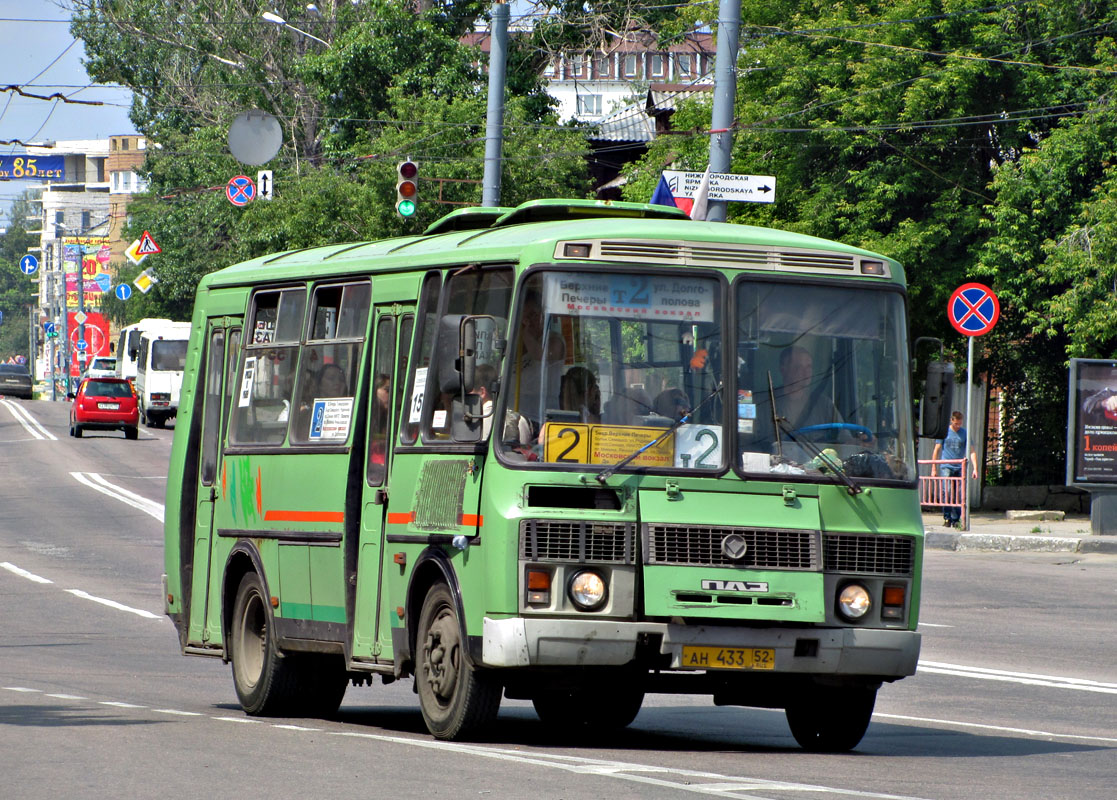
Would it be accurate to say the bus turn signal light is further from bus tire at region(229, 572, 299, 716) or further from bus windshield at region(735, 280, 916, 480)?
bus tire at region(229, 572, 299, 716)

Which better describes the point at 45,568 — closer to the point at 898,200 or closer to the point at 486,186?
the point at 486,186

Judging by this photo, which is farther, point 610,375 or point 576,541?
point 610,375

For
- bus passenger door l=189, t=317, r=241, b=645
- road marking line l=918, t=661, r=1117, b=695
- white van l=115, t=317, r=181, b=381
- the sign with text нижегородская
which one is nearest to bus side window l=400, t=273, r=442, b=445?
bus passenger door l=189, t=317, r=241, b=645

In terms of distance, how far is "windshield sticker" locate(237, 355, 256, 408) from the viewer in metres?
12.3

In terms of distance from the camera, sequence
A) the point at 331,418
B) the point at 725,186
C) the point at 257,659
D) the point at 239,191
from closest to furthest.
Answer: the point at 331,418
the point at 257,659
the point at 725,186
the point at 239,191

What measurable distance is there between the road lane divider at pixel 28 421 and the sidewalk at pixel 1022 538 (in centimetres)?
3168

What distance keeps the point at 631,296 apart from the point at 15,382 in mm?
85791

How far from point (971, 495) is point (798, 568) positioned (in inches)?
957

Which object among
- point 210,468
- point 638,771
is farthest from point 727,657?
point 210,468

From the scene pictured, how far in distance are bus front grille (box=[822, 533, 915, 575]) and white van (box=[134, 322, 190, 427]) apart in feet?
170

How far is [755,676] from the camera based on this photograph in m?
9.40

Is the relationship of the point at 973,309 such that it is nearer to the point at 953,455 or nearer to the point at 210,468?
the point at 953,455

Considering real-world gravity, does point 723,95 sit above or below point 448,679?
above

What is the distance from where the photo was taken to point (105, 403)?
5350cm
